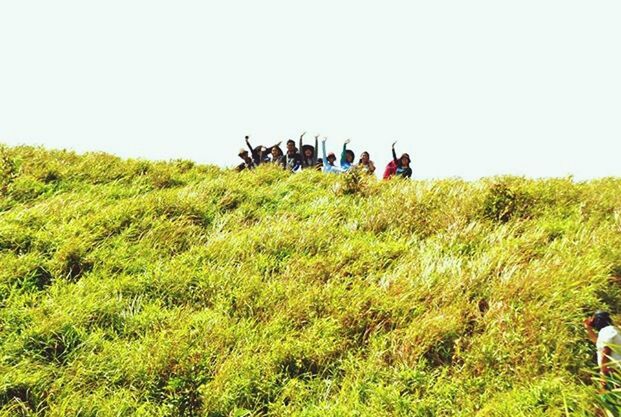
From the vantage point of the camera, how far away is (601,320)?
524 centimetres

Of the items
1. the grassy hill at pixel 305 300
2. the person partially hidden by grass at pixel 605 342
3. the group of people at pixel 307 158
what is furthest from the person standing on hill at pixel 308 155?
the person partially hidden by grass at pixel 605 342

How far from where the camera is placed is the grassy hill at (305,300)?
508cm

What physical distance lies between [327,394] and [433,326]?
147 cm

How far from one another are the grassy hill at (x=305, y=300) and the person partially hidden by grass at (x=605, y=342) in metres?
0.17

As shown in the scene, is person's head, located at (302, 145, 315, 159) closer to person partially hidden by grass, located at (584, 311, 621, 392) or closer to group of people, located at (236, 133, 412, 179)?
group of people, located at (236, 133, 412, 179)

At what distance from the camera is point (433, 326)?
5.83 metres

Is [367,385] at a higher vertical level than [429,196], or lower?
lower

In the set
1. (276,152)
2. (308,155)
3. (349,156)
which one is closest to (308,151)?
(308,155)

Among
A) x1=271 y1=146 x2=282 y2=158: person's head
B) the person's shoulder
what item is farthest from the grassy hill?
x1=271 y1=146 x2=282 y2=158: person's head

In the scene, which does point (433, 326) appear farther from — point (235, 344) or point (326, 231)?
point (326, 231)

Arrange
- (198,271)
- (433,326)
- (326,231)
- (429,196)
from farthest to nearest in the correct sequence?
(429,196), (326,231), (198,271), (433,326)

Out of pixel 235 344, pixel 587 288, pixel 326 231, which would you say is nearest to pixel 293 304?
pixel 235 344

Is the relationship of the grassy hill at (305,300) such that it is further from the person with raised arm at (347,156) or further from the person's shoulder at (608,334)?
the person with raised arm at (347,156)

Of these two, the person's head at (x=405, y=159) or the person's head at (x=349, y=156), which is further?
the person's head at (x=349, y=156)
